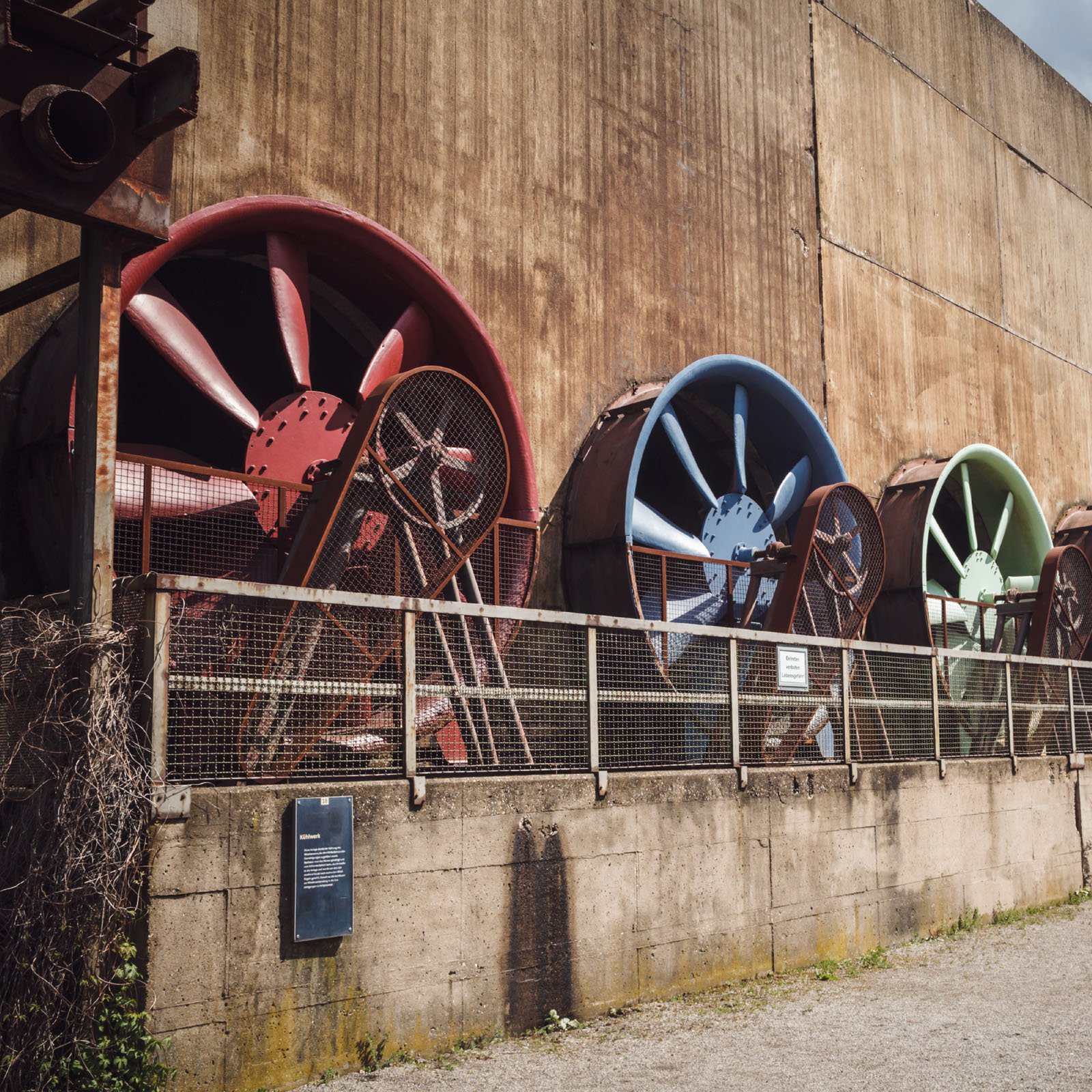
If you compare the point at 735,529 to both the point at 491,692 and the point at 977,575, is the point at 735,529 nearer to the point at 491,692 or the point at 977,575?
the point at 977,575

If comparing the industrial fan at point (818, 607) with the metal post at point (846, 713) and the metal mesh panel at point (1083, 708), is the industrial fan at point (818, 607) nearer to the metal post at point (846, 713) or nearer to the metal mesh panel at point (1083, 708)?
the metal post at point (846, 713)

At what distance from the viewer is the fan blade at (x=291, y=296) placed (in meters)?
9.74

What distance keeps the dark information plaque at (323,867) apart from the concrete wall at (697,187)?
3.97 m

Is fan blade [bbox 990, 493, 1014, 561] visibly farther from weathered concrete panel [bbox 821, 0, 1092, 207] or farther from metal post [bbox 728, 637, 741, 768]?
metal post [bbox 728, 637, 741, 768]

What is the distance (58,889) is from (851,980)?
5577 mm

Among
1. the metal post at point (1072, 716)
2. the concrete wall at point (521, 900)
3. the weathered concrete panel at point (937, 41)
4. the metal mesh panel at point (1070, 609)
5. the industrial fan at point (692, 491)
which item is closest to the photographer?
the concrete wall at point (521, 900)

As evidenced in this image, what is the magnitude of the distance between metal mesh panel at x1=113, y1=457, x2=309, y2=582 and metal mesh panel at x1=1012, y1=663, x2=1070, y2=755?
7.35 meters

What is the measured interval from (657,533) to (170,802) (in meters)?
6.83

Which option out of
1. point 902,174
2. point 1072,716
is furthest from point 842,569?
point 902,174

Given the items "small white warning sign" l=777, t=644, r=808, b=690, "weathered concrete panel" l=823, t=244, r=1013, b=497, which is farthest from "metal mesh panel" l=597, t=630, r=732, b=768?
"weathered concrete panel" l=823, t=244, r=1013, b=497

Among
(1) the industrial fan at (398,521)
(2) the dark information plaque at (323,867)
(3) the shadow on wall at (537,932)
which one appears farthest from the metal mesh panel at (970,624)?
(2) the dark information plaque at (323,867)

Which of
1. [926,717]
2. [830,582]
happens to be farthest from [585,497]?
[926,717]

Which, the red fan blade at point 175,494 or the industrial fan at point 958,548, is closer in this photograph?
the red fan blade at point 175,494

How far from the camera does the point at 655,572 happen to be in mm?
11844
